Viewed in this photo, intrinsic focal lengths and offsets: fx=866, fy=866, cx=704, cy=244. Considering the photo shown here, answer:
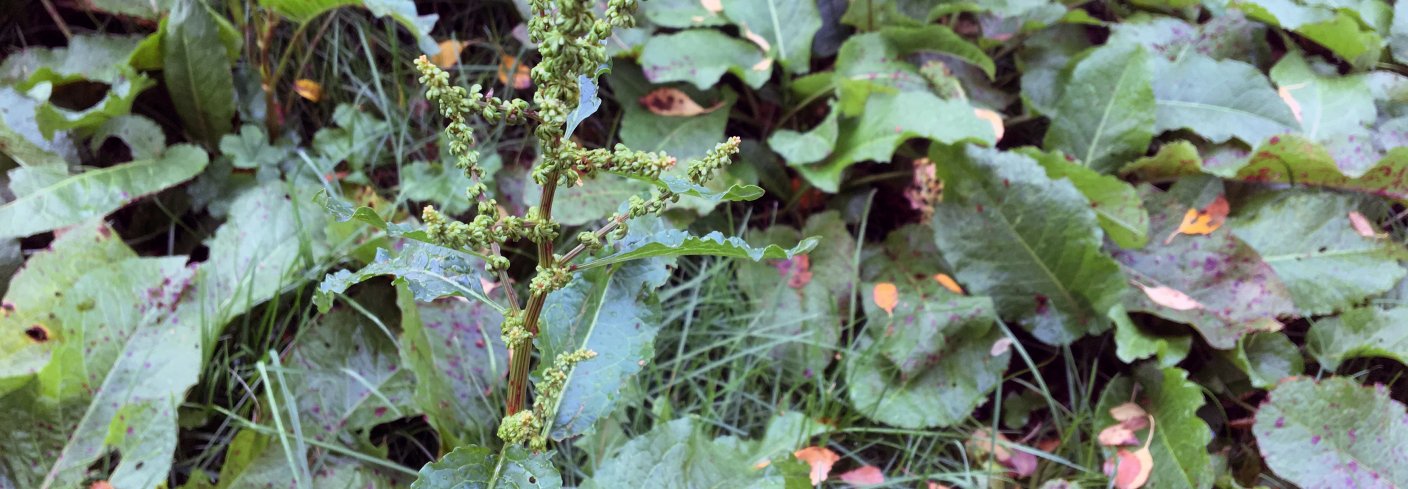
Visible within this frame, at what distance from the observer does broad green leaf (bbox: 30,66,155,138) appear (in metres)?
1.90

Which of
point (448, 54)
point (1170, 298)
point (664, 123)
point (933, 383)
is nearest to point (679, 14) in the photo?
point (664, 123)

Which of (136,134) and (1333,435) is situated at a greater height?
(136,134)

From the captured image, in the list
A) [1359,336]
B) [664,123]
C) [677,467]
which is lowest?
[1359,336]

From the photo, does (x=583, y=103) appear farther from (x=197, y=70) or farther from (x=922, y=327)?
(x=197, y=70)

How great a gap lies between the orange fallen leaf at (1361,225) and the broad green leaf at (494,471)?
1982 mm

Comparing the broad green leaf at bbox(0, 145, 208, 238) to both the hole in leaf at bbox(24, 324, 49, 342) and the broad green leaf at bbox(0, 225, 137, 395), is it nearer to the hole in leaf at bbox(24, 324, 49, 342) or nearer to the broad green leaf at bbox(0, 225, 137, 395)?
the broad green leaf at bbox(0, 225, 137, 395)

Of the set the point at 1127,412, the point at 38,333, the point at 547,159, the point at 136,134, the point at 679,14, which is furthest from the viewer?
the point at 679,14

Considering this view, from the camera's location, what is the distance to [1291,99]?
2305 mm

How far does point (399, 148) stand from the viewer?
7.16 ft

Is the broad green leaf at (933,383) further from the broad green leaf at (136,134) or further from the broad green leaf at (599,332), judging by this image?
the broad green leaf at (136,134)

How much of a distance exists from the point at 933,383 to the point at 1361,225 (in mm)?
1135

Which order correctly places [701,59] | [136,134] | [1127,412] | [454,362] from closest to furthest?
1. [454,362]
2. [1127,412]
3. [136,134]
4. [701,59]

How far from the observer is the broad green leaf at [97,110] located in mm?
1904

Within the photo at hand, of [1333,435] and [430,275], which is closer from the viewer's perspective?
[430,275]
